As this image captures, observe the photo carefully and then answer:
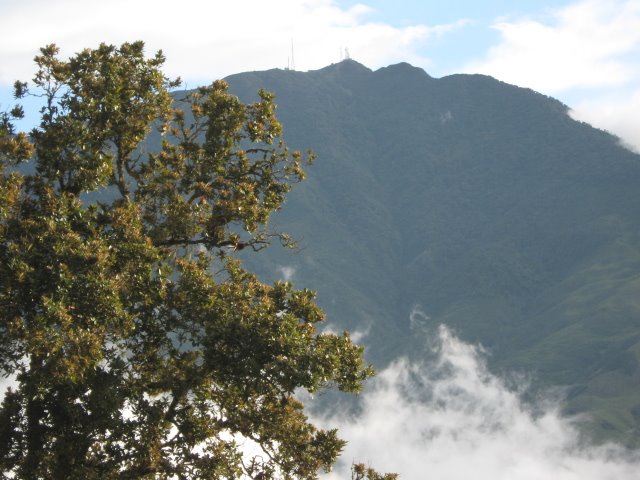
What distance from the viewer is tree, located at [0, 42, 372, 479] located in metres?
21.6

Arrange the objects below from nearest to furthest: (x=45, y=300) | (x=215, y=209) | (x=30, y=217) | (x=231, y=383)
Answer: (x=45, y=300), (x=30, y=217), (x=231, y=383), (x=215, y=209)

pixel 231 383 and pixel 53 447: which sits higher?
pixel 231 383

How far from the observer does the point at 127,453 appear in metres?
23.7

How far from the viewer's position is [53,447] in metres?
23.4

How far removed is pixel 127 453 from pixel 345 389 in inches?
202

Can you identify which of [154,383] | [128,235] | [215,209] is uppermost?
[215,209]

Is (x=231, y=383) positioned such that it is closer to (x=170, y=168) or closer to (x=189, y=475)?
(x=189, y=475)

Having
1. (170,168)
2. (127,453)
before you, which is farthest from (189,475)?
(170,168)

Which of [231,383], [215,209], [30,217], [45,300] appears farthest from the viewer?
[215,209]

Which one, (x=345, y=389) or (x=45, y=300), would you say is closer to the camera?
(x=45, y=300)

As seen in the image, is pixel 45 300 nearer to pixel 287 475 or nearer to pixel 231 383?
pixel 231 383

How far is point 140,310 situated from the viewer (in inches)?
943

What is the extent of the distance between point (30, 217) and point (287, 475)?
335 inches

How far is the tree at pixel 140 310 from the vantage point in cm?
2158
